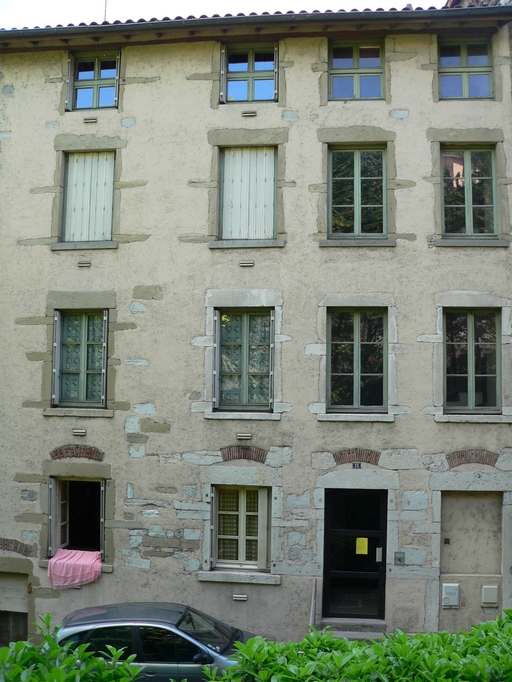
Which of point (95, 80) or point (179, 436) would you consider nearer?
point (179, 436)

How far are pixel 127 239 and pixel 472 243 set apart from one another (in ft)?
20.2

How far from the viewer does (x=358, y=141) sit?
12.5 meters

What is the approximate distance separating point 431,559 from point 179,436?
15.8ft

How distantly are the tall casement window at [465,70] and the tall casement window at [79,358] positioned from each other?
24.7ft

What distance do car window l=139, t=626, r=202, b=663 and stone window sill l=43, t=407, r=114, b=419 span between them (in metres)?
4.44

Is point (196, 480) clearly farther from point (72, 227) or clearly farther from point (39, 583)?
point (72, 227)

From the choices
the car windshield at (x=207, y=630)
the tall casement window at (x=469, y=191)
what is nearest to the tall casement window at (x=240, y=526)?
the car windshield at (x=207, y=630)

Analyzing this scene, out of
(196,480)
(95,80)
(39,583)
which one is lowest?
(39,583)

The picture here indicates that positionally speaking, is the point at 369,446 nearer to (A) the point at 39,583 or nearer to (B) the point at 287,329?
(B) the point at 287,329

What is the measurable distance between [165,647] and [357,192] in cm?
814

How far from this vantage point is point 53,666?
5074 mm

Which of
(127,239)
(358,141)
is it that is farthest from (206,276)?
(358,141)

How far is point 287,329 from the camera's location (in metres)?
12.4

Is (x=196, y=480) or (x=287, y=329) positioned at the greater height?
(x=287, y=329)
